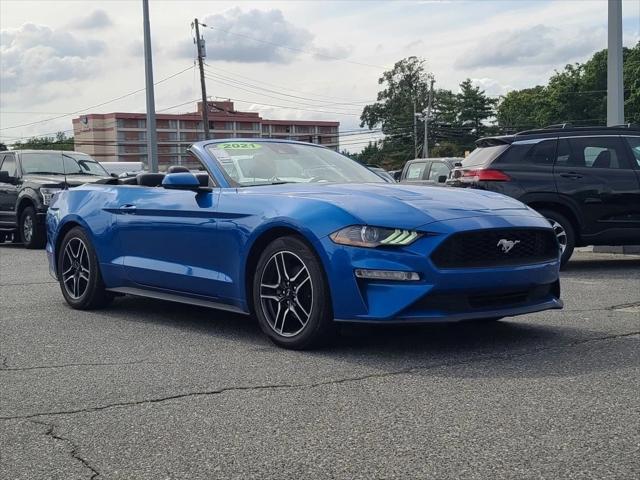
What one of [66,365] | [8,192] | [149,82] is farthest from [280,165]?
[149,82]

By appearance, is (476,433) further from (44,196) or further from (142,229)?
(44,196)

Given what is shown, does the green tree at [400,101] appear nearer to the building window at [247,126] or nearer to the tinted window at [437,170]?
the building window at [247,126]

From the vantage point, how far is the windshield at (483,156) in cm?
1059

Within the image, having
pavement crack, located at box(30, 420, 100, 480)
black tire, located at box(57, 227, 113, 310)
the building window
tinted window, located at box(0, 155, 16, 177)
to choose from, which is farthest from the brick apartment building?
pavement crack, located at box(30, 420, 100, 480)

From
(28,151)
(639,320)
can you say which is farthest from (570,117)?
(639,320)

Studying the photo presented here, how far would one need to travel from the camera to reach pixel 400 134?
326 ft

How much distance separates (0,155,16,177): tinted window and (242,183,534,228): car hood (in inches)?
461

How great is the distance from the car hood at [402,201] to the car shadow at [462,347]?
0.76 meters

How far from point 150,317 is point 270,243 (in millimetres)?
1897

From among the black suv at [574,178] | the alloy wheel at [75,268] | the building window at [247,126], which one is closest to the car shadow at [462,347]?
the alloy wheel at [75,268]

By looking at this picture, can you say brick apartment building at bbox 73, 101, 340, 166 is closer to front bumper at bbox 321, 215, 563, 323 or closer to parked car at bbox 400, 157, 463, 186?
parked car at bbox 400, 157, 463, 186

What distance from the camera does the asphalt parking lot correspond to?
3.35 meters

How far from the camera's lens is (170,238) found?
6344 millimetres

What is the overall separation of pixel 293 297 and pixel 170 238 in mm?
1354
